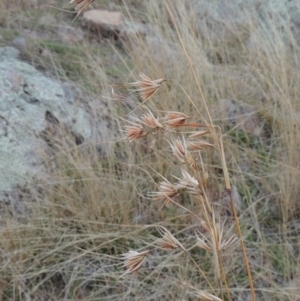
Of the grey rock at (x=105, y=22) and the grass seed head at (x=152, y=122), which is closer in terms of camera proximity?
the grass seed head at (x=152, y=122)

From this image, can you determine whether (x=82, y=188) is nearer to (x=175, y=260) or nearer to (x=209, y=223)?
(x=175, y=260)

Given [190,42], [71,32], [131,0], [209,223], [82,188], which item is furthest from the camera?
[131,0]

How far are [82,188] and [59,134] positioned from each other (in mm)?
292

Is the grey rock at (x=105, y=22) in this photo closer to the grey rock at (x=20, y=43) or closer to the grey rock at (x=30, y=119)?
the grey rock at (x=20, y=43)

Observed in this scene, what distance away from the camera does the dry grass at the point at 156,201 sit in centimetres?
171

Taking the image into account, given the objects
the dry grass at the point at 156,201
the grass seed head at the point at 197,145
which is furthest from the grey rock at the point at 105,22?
the grass seed head at the point at 197,145

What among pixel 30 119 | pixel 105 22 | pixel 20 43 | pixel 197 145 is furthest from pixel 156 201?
pixel 105 22

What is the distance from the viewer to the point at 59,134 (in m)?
2.17

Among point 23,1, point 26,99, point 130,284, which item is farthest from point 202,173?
point 23,1

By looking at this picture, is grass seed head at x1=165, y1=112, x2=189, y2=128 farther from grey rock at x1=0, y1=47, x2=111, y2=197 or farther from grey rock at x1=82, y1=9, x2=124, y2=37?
grey rock at x1=82, y1=9, x2=124, y2=37

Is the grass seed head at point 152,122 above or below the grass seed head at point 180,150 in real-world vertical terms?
above

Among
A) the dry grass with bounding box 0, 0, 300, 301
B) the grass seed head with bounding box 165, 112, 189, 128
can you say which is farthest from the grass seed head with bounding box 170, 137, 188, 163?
the dry grass with bounding box 0, 0, 300, 301

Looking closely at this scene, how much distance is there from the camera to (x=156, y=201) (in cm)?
191

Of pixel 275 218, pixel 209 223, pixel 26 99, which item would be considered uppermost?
pixel 209 223
